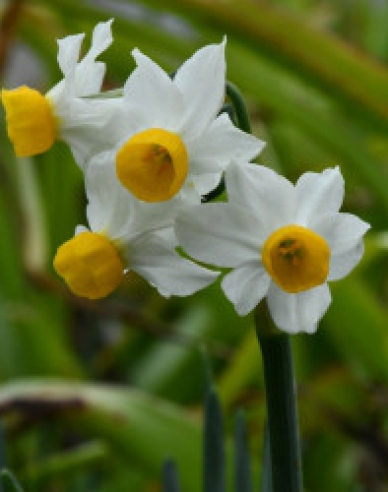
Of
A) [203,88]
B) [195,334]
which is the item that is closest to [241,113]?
[203,88]

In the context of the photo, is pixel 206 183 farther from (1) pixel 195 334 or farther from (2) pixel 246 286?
(1) pixel 195 334

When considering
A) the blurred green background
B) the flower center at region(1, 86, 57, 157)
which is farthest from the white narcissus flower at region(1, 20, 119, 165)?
the blurred green background

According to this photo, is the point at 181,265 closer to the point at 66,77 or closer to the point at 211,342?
the point at 66,77

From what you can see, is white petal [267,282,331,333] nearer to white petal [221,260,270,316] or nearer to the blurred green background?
white petal [221,260,270,316]

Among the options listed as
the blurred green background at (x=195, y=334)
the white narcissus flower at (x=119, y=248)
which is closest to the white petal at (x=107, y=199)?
the white narcissus flower at (x=119, y=248)

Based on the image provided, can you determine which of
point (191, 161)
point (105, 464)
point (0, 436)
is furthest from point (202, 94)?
point (105, 464)

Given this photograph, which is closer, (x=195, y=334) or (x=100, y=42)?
(x=100, y=42)
